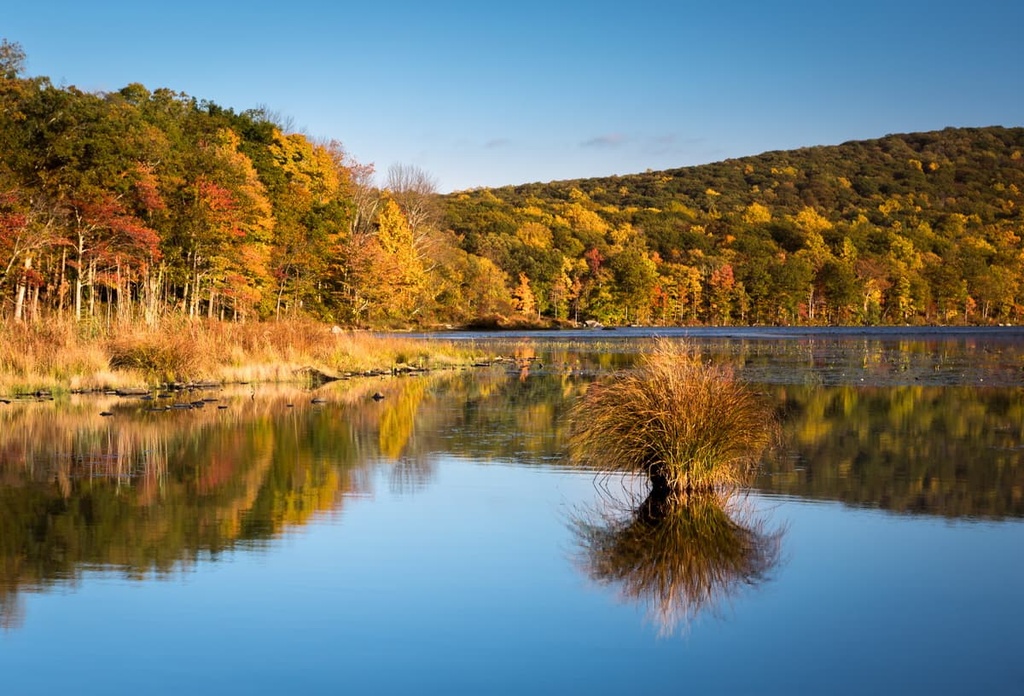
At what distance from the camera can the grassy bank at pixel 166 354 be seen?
25734 mm

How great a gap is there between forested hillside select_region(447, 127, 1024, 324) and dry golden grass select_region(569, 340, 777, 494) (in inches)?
3984

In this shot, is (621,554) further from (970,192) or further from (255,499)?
(970,192)

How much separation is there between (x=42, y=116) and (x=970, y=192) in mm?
166541

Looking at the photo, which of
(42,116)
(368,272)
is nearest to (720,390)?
(42,116)

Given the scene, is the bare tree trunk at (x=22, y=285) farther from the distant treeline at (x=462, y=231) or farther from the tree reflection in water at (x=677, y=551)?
the tree reflection in water at (x=677, y=551)

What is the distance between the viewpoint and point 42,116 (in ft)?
117

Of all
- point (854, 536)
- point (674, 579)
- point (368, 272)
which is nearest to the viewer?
point (674, 579)

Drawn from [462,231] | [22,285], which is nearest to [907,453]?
[22,285]

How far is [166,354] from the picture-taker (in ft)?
92.9

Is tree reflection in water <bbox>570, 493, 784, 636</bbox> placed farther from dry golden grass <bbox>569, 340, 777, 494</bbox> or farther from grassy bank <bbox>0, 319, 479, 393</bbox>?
grassy bank <bbox>0, 319, 479, 393</bbox>

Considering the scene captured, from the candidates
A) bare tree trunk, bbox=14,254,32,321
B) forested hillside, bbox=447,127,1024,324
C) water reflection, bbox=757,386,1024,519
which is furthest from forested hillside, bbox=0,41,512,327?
forested hillside, bbox=447,127,1024,324

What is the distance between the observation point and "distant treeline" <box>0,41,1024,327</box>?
37000 millimetres

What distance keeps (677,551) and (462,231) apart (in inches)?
4581

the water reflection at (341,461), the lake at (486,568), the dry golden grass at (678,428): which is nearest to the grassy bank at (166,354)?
the water reflection at (341,461)
